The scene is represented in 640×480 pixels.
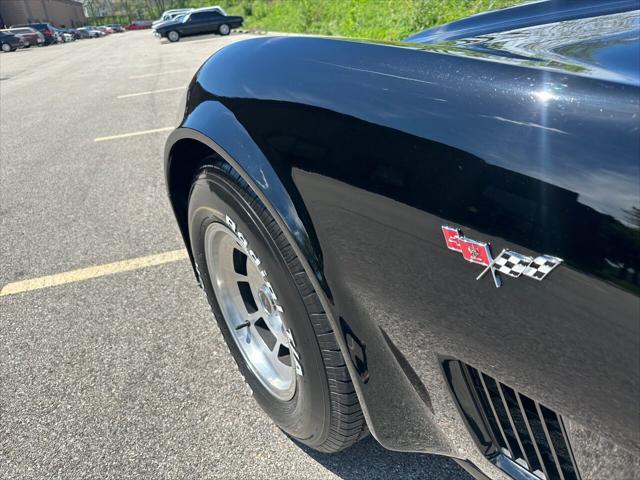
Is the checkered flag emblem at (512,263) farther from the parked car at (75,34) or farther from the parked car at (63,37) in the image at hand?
the parked car at (75,34)

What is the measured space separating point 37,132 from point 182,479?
6809mm

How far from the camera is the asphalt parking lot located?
1.76m

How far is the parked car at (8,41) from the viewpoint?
1272 inches

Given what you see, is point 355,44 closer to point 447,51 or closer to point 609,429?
point 447,51

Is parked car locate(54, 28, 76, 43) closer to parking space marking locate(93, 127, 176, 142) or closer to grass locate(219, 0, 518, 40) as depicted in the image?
grass locate(219, 0, 518, 40)

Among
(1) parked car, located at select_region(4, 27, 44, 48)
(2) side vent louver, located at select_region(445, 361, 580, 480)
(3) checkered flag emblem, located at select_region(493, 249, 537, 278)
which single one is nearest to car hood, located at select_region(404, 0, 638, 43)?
(3) checkered flag emblem, located at select_region(493, 249, 537, 278)

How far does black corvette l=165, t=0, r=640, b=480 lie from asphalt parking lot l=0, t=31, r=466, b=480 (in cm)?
32

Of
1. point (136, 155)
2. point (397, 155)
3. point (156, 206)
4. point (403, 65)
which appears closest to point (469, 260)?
point (397, 155)

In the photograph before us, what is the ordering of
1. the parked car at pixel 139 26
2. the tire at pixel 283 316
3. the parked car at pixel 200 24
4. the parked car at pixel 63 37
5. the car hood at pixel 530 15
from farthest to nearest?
1. the parked car at pixel 139 26
2. the parked car at pixel 63 37
3. the parked car at pixel 200 24
4. the car hood at pixel 530 15
5. the tire at pixel 283 316

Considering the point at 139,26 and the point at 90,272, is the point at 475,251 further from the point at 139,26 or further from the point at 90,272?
the point at 139,26

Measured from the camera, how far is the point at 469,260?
0.90m

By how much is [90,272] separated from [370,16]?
14.5m

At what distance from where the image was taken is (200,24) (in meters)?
27.3

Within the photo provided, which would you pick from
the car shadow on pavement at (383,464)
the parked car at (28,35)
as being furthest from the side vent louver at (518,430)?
the parked car at (28,35)
